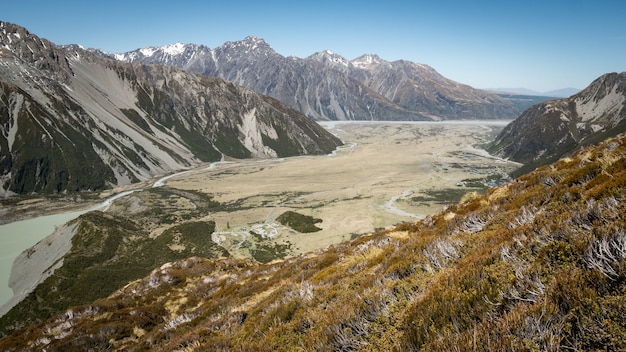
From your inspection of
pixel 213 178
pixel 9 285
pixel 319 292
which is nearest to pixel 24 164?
pixel 213 178

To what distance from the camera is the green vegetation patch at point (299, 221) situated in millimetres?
83875

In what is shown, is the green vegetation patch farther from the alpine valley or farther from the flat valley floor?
the flat valley floor

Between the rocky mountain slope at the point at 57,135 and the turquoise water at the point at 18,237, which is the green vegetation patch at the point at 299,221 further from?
the rocky mountain slope at the point at 57,135

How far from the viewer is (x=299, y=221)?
8831cm

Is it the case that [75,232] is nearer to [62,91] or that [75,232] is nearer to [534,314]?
[534,314]

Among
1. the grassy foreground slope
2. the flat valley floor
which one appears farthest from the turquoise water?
the grassy foreground slope

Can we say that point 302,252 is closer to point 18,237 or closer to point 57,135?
point 18,237

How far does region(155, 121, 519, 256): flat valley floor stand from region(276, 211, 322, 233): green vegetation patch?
6.95ft

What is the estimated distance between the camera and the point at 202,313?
19906mm

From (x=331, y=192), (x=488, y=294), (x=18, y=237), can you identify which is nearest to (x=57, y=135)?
(x=18, y=237)

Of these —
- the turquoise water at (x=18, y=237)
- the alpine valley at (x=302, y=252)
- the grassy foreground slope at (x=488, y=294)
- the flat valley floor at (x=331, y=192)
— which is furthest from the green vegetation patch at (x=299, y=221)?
the grassy foreground slope at (x=488, y=294)

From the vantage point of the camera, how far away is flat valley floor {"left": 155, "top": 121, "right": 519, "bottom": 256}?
8338 centimetres

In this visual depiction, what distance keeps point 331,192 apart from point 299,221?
3922 centimetres

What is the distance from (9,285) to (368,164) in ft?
529
